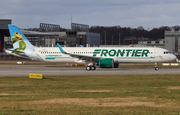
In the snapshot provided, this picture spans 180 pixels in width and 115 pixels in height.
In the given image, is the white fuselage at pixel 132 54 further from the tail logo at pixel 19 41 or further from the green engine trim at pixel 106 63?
the tail logo at pixel 19 41

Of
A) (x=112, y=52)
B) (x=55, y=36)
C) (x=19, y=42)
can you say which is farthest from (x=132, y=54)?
(x=55, y=36)

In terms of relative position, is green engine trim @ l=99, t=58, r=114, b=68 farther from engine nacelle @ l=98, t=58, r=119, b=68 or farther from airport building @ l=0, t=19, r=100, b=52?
airport building @ l=0, t=19, r=100, b=52

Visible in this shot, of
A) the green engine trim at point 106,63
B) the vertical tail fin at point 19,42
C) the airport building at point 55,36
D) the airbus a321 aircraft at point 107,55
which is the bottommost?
the green engine trim at point 106,63

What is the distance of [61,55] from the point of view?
51969 mm


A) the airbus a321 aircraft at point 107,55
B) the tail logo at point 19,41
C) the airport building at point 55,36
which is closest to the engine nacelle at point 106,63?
the airbus a321 aircraft at point 107,55

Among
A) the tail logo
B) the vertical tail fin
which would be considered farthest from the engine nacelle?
the tail logo

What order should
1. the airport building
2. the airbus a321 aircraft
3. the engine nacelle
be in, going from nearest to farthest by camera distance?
the engine nacelle
the airbus a321 aircraft
the airport building

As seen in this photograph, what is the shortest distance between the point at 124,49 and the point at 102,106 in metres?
33.7

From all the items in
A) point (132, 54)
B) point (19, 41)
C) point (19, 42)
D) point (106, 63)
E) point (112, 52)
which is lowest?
point (106, 63)

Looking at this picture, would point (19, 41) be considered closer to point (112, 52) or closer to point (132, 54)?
point (112, 52)

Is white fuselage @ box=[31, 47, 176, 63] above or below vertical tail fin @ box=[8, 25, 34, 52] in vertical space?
below

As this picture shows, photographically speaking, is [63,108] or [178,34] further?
[178,34]

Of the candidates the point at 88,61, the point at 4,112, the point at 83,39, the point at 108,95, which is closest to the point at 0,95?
the point at 4,112

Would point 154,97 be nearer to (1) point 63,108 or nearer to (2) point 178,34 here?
(1) point 63,108
